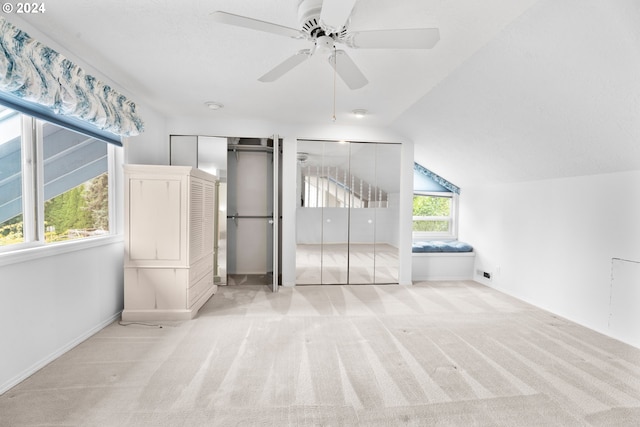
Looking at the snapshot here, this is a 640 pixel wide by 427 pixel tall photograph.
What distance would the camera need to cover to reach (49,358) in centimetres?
218

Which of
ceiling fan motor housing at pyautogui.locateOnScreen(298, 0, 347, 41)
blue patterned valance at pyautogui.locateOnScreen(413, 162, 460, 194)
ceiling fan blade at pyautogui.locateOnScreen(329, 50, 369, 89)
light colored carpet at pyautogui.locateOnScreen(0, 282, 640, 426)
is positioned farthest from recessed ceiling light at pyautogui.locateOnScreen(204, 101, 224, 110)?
blue patterned valance at pyautogui.locateOnScreen(413, 162, 460, 194)

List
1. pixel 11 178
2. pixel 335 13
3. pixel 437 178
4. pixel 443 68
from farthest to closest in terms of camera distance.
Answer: pixel 437 178, pixel 443 68, pixel 11 178, pixel 335 13

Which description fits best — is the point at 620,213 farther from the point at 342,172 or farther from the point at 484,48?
the point at 342,172

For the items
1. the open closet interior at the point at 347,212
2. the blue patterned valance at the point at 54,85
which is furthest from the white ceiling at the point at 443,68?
the open closet interior at the point at 347,212

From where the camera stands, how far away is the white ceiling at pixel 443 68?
67.9 inches

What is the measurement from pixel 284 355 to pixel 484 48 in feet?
9.29

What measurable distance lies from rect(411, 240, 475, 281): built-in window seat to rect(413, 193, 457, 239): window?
65 cm

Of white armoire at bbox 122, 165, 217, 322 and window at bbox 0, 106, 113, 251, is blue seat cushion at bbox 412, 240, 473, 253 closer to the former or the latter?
white armoire at bbox 122, 165, 217, 322

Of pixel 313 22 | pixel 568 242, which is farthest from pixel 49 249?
pixel 568 242

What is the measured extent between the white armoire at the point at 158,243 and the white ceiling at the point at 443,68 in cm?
97

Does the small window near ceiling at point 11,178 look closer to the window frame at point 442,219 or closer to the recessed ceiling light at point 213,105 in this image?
the recessed ceiling light at point 213,105

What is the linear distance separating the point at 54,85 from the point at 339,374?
2825 millimetres

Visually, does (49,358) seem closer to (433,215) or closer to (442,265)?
(442,265)

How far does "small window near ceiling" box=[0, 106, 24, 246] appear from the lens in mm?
1926
